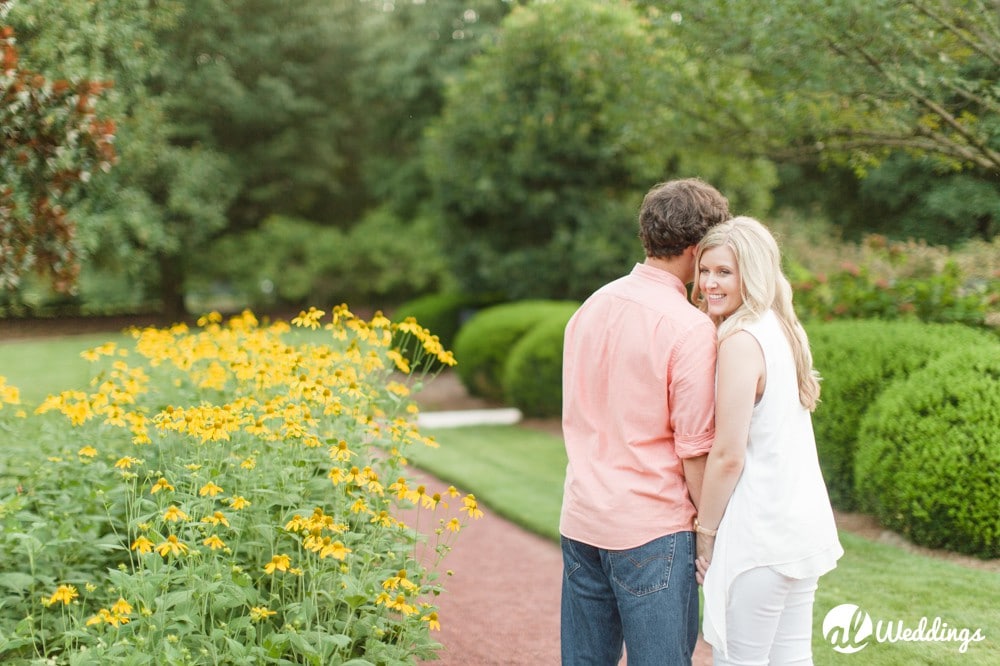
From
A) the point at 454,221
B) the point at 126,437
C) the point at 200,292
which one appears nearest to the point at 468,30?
the point at 454,221

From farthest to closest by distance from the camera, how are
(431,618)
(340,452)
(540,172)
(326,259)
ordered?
(326,259)
(540,172)
(340,452)
(431,618)

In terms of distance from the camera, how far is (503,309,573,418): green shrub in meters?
10.0

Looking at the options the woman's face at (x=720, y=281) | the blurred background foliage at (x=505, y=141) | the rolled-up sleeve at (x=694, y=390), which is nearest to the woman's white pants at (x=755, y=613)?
the rolled-up sleeve at (x=694, y=390)

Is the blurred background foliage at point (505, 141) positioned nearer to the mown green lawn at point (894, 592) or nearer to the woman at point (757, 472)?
the mown green lawn at point (894, 592)

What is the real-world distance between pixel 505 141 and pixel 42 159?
816 centimetres

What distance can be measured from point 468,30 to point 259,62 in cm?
596

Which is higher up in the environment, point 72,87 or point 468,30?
point 468,30

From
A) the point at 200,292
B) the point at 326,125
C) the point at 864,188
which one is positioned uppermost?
the point at 326,125

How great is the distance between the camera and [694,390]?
234 centimetres

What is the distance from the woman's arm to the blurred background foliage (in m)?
4.07

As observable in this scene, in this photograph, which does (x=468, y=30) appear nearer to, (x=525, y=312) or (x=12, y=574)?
(x=525, y=312)

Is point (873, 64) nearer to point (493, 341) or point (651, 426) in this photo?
point (651, 426)

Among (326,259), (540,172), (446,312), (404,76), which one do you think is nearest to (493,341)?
(540,172)

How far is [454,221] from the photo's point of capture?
46.9ft
